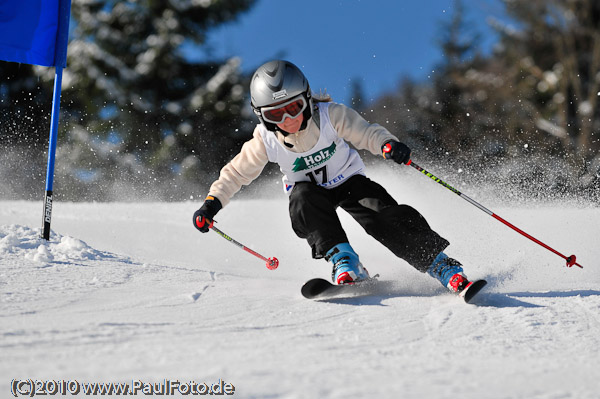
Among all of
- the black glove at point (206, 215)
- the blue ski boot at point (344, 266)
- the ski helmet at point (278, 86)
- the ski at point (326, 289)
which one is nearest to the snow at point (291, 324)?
the ski at point (326, 289)

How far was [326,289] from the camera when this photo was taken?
2502 mm

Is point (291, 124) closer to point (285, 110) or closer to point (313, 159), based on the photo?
point (285, 110)

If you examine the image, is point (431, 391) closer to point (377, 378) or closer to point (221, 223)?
point (377, 378)

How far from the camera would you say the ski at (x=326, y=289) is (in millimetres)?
2467

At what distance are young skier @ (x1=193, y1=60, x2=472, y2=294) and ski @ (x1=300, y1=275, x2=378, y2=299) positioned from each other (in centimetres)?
5

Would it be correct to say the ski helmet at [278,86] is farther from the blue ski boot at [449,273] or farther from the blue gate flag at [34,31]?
the blue gate flag at [34,31]

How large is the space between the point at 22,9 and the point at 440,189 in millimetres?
4208

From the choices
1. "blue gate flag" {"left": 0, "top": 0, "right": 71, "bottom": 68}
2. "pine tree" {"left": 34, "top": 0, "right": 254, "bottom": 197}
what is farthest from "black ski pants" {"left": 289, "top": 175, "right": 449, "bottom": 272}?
"pine tree" {"left": 34, "top": 0, "right": 254, "bottom": 197}

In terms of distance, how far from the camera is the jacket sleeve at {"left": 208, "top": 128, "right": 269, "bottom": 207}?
3.20 m

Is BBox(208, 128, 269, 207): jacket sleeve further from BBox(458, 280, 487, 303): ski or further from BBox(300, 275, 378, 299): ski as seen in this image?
BBox(458, 280, 487, 303): ski

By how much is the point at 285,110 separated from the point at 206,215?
0.70 m

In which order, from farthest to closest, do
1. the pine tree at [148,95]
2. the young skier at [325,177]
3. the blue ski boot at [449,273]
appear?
1. the pine tree at [148,95]
2. the young skier at [325,177]
3. the blue ski boot at [449,273]

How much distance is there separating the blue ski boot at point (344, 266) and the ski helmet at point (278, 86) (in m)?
0.66

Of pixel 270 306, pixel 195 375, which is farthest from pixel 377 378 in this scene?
pixel 270 306
